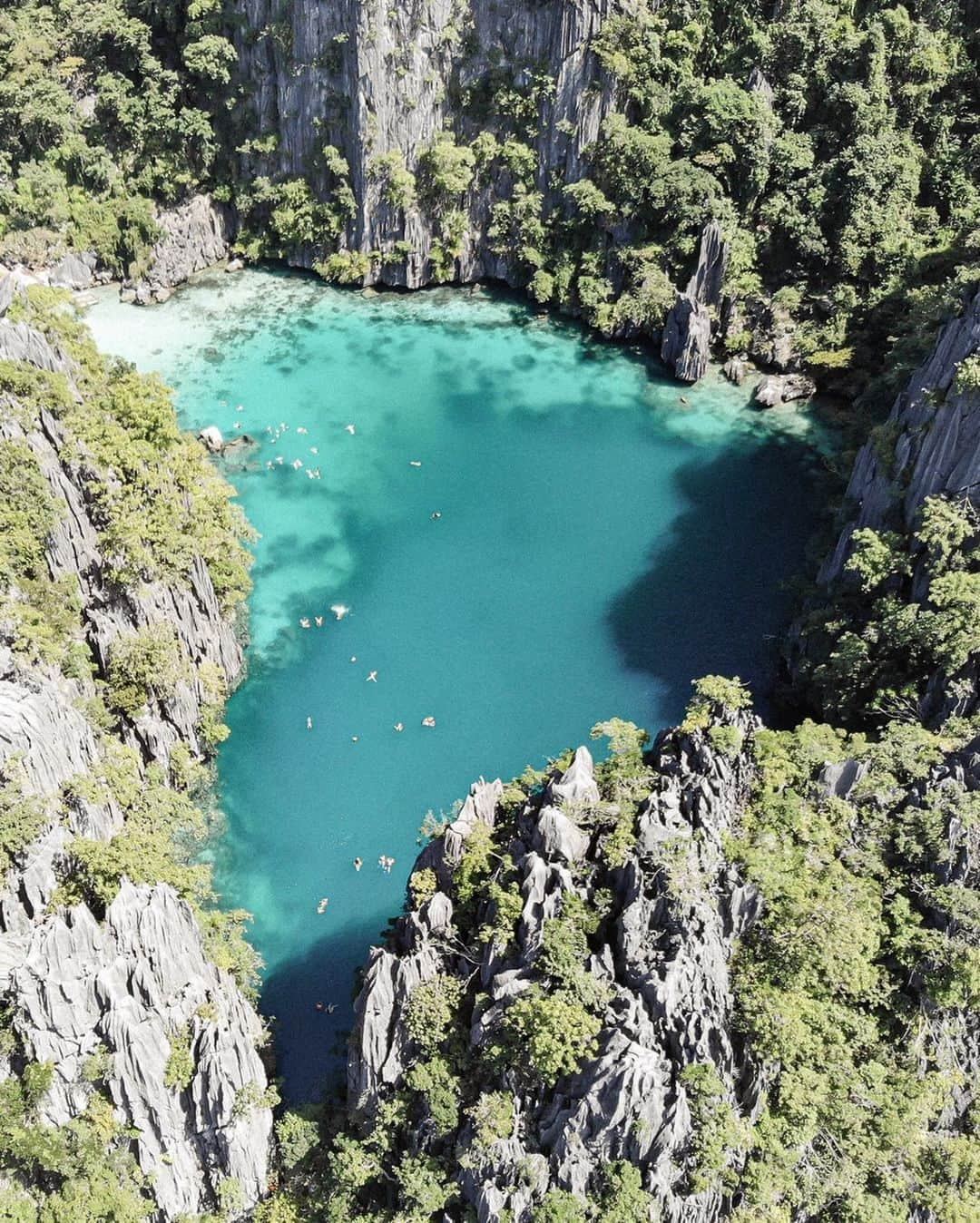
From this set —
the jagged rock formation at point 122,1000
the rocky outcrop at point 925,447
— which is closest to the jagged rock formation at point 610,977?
the jagged rock formation at point 122,1000

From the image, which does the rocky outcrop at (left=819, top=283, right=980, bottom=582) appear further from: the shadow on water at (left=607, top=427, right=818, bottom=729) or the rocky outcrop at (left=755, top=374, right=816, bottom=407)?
the rocky outcrop at (left=755, top=374, right=816, bottom=407)

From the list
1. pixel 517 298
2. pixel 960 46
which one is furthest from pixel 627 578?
pixel 960 46

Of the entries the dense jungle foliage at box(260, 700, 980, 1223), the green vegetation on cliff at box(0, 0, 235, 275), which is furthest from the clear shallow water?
the green vegetation on cliff at box(0, 0, 235, 275)

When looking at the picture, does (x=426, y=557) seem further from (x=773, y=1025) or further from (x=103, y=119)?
(x=103, y=119)

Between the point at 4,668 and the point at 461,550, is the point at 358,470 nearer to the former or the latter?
the point at 461,550

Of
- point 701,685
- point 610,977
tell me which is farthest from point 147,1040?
point 701,685
